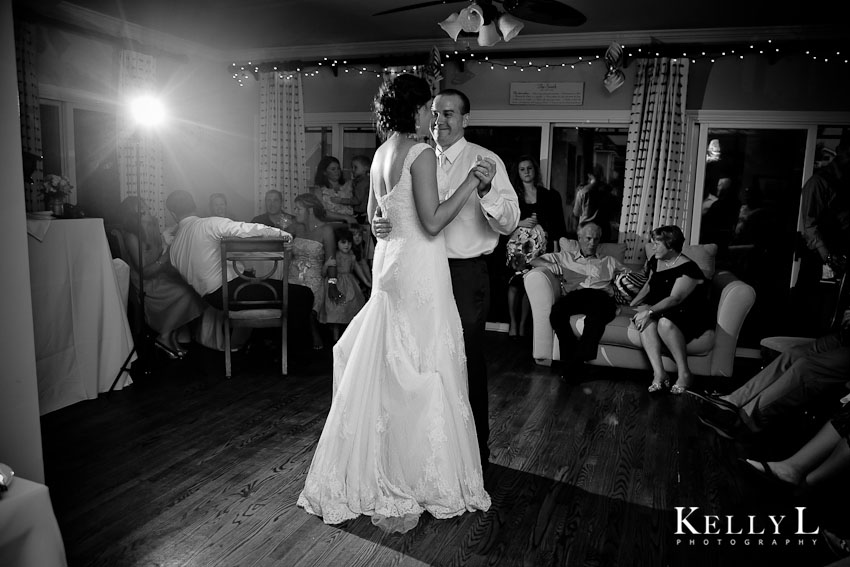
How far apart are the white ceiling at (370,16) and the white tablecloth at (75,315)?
2620mm

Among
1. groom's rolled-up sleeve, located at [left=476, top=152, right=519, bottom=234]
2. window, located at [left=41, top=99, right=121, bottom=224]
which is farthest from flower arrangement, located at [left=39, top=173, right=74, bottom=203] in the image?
groom's rolled-up sleeve, located at [left=476, top=152, right=519, bottom=234]

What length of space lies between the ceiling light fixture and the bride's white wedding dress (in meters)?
1.43

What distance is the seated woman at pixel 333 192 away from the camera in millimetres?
6211

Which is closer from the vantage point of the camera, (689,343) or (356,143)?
(689,343)

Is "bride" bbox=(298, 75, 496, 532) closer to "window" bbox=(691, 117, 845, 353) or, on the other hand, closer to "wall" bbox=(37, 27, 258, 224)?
"window" bbox=(691, 117, 845, 353)

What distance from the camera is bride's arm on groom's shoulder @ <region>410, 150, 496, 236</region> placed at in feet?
7.59

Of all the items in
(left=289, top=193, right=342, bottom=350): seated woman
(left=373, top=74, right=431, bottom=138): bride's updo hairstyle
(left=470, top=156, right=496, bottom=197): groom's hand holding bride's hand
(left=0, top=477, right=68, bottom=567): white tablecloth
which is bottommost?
(left=0, top=477, right=68, bottom=567): white tablecloth

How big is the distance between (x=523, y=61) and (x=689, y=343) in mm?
3290

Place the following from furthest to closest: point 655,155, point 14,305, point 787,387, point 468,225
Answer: point 655,155, point 787,387, point 468,225, point 14,305

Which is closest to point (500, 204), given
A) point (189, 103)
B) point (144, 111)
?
point (144, 111)

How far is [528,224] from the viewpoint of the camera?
5.50 metres

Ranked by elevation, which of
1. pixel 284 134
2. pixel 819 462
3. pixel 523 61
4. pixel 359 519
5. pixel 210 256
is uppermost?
pixel 523 61

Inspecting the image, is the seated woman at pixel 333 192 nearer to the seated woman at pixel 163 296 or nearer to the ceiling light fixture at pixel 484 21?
the seated woman at pixel 163 296

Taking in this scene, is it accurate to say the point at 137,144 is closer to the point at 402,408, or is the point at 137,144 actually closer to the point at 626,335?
the point at 626,335
